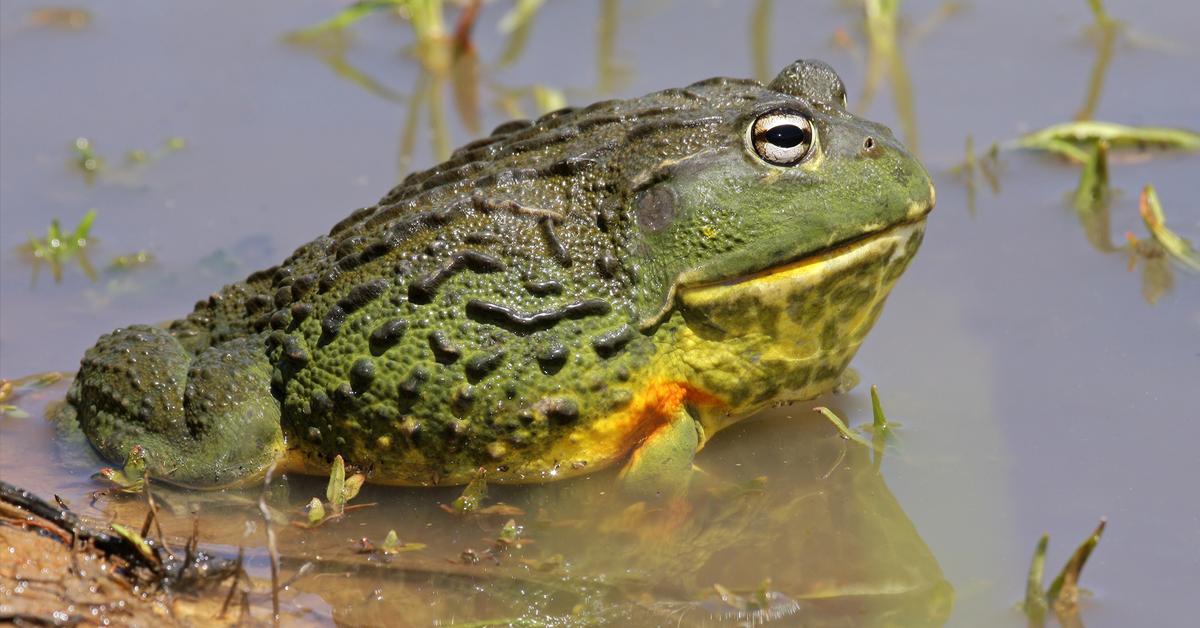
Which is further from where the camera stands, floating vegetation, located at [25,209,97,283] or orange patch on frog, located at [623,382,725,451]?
floating vegetation, located at [25,209,97,283]

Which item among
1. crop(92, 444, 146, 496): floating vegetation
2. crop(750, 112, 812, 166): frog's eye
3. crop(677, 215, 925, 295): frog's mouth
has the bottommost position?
crop(92, 444, 146, 496): floating vegetation

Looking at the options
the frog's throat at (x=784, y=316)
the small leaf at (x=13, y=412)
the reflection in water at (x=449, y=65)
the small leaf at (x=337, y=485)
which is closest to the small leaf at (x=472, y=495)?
the small leaf at (x=337, y=485)

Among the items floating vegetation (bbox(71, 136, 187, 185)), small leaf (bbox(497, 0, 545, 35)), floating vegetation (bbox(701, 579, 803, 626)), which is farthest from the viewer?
small leaf (bbox(497, 0, 545, 35))

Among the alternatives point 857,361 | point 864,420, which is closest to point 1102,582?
point 864,420

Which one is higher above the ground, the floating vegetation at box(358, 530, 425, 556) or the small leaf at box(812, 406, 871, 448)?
the small leaf at box(812, 406, 871, 448)

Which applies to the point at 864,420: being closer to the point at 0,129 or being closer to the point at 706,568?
the point at 706,568

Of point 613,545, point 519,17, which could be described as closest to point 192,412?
point 613,545

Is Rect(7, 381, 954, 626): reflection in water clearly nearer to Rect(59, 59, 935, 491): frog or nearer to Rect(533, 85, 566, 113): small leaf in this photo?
Rect(59, 59, 935, 491): frog

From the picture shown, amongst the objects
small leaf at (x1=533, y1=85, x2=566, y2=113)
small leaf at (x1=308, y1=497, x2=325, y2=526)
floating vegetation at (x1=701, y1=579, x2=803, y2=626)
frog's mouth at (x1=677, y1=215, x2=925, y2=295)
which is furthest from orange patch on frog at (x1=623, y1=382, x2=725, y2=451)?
small leaf at (x1=533, y1=85, x2=566, y2=113)
